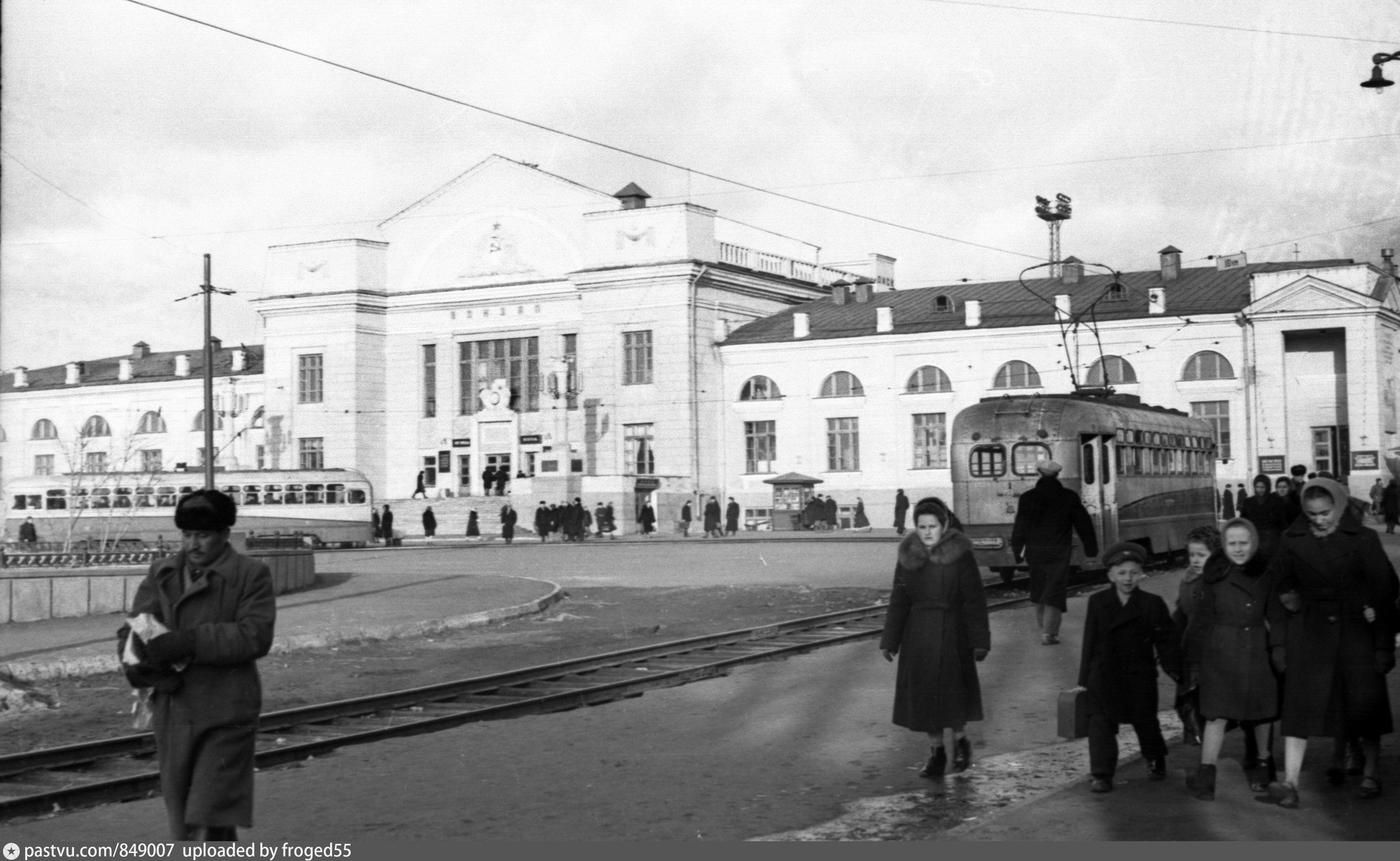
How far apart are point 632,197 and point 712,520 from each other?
16281 millimetres

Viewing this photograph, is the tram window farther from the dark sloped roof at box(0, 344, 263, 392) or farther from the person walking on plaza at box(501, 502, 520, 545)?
the dark sloped roof at box(0, 344, 263, 392)

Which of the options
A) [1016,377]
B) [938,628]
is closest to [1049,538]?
[938,628]

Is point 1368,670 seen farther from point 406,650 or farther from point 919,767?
point 406,650

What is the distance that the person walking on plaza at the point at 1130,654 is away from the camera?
9133 millimetres

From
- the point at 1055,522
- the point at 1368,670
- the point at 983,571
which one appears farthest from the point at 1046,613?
the point at 983,571

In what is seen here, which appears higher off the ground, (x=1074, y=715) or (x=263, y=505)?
(x=263, y=505)

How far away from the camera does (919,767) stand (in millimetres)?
10125

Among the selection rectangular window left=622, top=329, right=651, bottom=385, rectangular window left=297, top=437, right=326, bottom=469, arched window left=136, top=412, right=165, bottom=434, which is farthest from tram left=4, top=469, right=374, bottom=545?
arched window left=136, top=412, right=165, bottom=434

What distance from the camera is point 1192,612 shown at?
9000 mm

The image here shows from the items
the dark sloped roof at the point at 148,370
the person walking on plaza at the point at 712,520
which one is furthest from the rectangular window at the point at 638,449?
the dark sloped roof at the point at 148,370

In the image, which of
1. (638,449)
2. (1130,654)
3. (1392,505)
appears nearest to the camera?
(1130,654)

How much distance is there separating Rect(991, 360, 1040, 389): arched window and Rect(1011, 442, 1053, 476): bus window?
32046 millimetres

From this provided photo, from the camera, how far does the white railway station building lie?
2197 inches

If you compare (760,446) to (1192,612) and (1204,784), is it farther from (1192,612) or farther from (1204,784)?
(1204,784)
